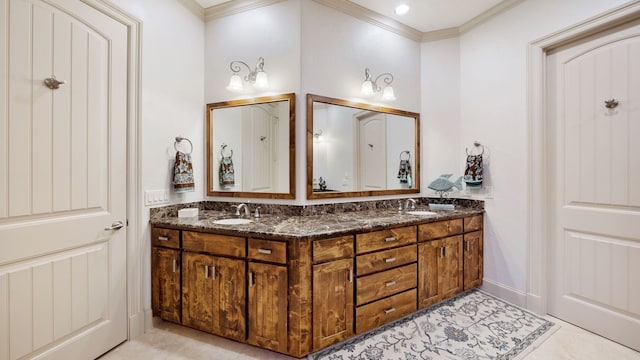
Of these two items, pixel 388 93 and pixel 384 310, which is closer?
pixel 384 310

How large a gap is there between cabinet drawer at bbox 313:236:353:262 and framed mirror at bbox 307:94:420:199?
0.65m

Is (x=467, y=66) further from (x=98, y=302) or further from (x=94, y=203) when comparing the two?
(x=98, y=302)

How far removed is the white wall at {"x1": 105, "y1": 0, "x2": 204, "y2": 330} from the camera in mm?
2193

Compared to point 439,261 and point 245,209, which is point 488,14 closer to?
point 439,261

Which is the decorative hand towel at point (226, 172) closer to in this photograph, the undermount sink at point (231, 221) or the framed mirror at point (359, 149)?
the undermount sink at point (231, 221)

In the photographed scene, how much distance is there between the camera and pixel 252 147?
2660 mm

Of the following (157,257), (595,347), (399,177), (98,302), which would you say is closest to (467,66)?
(399,177)

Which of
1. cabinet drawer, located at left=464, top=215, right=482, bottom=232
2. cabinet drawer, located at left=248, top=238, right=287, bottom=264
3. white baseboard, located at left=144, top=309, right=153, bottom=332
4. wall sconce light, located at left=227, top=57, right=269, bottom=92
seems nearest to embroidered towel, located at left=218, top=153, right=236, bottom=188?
wall sconce light, located at left=227, top=57, right=269, bottom=92

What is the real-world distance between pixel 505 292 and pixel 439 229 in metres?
0.95

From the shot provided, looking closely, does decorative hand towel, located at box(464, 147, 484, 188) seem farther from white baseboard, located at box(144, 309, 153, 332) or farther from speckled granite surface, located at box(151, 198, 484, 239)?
white baseboard, located at box(144, 309, 153, 332)

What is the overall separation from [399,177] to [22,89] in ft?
9.45

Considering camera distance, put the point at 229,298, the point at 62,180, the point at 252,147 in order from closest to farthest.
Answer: the point at 62,180, the point at 229,298, the point at 252,147

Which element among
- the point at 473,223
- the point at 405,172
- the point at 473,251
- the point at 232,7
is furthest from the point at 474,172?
the point at 232,7

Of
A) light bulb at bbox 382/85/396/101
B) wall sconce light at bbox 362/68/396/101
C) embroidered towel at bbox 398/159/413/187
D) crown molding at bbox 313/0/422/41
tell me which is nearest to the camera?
crown molding at bbox 313/0/422/41
